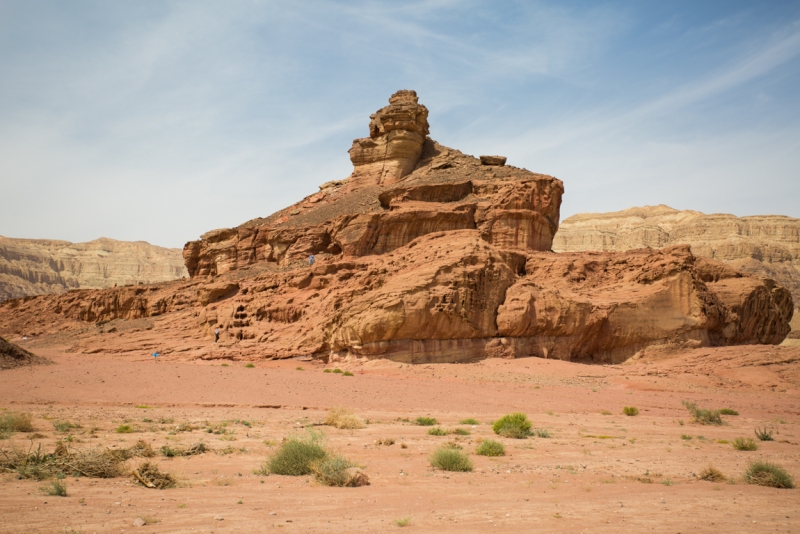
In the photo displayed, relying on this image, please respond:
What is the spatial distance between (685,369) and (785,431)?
31.3 ft

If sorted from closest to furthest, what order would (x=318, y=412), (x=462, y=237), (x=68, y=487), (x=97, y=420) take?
1. (x=68, y=487)
2. (x=97, y=420)
3. (x=318, y=412)
4. (x=462, y=237)

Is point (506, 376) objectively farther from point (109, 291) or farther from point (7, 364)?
point (109, 291)

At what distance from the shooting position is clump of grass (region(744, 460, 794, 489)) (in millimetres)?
9609

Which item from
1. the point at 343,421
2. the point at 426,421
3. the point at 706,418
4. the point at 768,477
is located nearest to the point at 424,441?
the point at 343,421

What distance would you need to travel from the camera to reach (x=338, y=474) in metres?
9.32

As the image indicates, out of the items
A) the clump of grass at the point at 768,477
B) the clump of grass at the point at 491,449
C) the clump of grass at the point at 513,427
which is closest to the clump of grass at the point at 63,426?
the clump of grass at the point at 491,449

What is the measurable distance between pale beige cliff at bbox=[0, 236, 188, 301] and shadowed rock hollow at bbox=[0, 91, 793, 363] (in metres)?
69.3

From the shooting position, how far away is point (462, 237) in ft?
102

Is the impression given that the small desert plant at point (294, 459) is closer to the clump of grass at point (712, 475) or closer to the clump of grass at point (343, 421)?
the clump of grass at point (343, 421)

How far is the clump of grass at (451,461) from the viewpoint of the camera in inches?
419

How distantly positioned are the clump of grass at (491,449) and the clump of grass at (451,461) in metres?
1.40

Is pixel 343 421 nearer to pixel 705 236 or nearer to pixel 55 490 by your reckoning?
pixel 55 490

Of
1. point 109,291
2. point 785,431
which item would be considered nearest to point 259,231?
point 109,291

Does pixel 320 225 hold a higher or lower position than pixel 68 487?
higher
